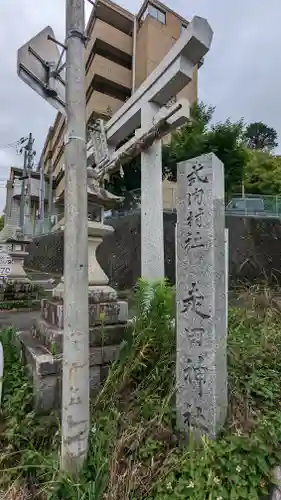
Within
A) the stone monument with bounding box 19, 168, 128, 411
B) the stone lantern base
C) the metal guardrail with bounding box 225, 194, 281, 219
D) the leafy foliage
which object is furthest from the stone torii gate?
the metal guardrail with bounding box 225, 194, 281, 219

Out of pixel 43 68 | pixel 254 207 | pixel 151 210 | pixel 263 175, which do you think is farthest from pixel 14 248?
pixel 263 175

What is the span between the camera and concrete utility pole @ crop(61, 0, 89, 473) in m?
1.66

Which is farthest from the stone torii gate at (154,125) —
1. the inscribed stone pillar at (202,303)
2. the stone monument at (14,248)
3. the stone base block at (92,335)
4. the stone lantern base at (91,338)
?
the stone monument at (14,248)

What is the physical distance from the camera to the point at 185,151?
1147 centimetres

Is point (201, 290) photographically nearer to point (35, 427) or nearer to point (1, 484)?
point (35, 427)

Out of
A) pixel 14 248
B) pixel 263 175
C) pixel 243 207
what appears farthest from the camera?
pixel 263 175

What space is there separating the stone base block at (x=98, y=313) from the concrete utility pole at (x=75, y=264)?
107 centimetres

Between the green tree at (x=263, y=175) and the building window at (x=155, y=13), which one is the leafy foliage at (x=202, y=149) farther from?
the building window at (x=155, y=13)

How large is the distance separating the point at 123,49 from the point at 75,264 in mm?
21229

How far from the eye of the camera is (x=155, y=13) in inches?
690

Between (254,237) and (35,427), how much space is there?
1051 centimetres

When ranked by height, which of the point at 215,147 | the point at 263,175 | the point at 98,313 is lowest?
the point at 98,313

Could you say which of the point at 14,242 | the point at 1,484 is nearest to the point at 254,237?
the point at 14,242

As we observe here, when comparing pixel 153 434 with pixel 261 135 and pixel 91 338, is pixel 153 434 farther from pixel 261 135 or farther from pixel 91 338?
pixel 261 135
